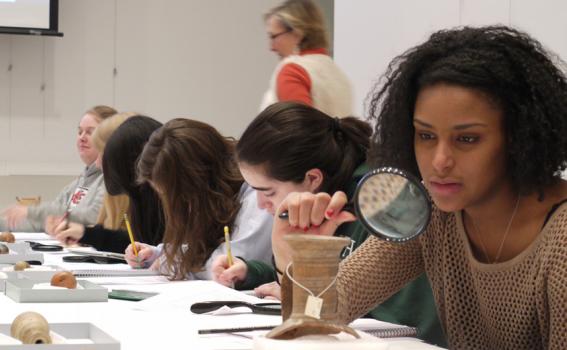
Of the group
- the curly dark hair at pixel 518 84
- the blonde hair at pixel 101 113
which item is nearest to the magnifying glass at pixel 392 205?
the curly dark hair at pixel 518 84

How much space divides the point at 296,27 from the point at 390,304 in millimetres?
1988

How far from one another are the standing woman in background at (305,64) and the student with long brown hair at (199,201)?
2.31ft

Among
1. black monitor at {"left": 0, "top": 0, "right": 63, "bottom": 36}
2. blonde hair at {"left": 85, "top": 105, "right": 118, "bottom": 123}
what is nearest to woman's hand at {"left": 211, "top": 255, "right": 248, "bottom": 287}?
blonde hair at {"left": 85, "top": 105, "right": 118, "bottom": 123}

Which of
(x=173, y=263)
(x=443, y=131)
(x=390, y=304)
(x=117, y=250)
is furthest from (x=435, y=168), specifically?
(x=117, y=250)

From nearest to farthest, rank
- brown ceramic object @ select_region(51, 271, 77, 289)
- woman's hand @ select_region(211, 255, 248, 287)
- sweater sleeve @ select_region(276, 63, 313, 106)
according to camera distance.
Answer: brown ceramic object @ select_region(51, 271, 77, 289), woman's hand @ select_region(211, 255, 248, 287), sweater sleeve @ select_region(276, 63, 313, 106)

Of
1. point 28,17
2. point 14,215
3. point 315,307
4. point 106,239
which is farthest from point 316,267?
point 28,17

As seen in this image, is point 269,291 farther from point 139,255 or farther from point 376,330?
point 139,255

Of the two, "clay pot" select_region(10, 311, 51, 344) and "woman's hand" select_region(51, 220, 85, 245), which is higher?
"clay pot" select_region(10, 311, 51, 344)

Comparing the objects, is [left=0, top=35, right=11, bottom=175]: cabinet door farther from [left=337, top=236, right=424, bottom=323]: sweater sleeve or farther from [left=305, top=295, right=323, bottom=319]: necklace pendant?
[left=305, top=295, right=323, bottom=319]: necklace pendant

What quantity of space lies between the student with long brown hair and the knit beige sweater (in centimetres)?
103

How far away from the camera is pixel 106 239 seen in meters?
3.73

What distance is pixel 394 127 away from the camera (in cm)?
171

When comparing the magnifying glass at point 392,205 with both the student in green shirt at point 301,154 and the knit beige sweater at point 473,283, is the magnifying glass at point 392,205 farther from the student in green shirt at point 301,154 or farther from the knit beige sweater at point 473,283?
the student in green shirt at point 301,154

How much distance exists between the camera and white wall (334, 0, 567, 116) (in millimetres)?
3314
